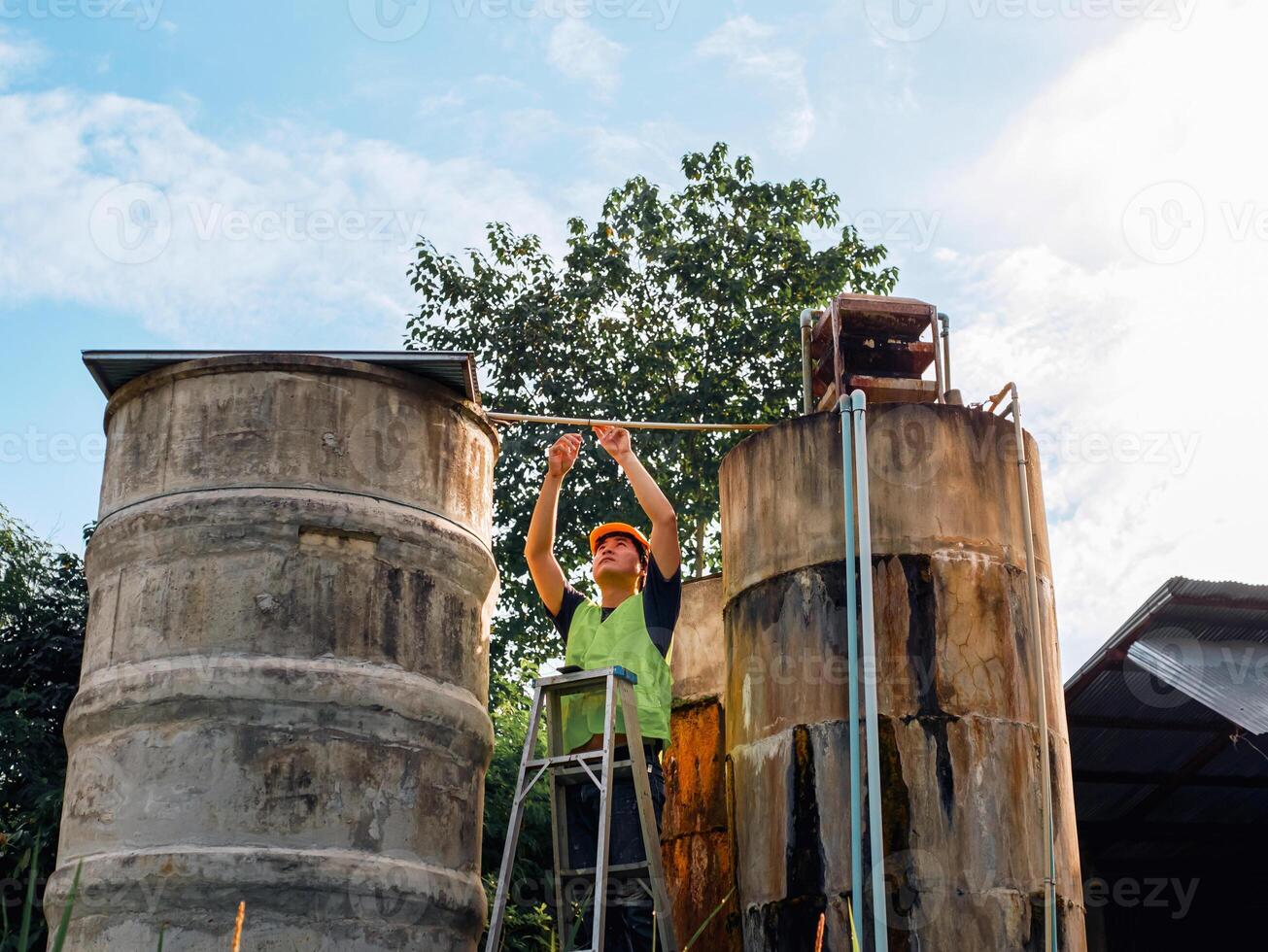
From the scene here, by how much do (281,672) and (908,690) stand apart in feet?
9.92

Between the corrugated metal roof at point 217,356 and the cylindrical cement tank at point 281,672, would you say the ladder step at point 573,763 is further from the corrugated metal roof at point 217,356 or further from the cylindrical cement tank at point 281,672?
the corrugated metal roof at point 217,356

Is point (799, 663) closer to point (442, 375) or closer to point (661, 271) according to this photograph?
point (442, 375)

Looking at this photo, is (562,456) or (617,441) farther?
(562,456)

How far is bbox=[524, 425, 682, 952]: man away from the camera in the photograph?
6.67 meters

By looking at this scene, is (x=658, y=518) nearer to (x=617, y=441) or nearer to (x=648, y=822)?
(x=617, y=441)

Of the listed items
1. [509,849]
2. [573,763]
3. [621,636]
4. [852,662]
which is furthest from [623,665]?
[852,662]

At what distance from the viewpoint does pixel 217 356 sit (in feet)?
23.7

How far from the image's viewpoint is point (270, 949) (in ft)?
20.4

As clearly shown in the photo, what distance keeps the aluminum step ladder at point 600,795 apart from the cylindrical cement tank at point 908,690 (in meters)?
0.95

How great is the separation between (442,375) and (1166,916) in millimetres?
10212

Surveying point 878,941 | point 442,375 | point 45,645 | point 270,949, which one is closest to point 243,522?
point 442,375

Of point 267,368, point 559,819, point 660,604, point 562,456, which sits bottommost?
point 559,819

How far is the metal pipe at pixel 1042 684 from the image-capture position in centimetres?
699

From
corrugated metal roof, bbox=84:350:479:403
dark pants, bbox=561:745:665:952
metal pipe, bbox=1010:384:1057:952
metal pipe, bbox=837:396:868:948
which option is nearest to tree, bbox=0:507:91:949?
corrugated metal roof, bbox=84:350:479:403
